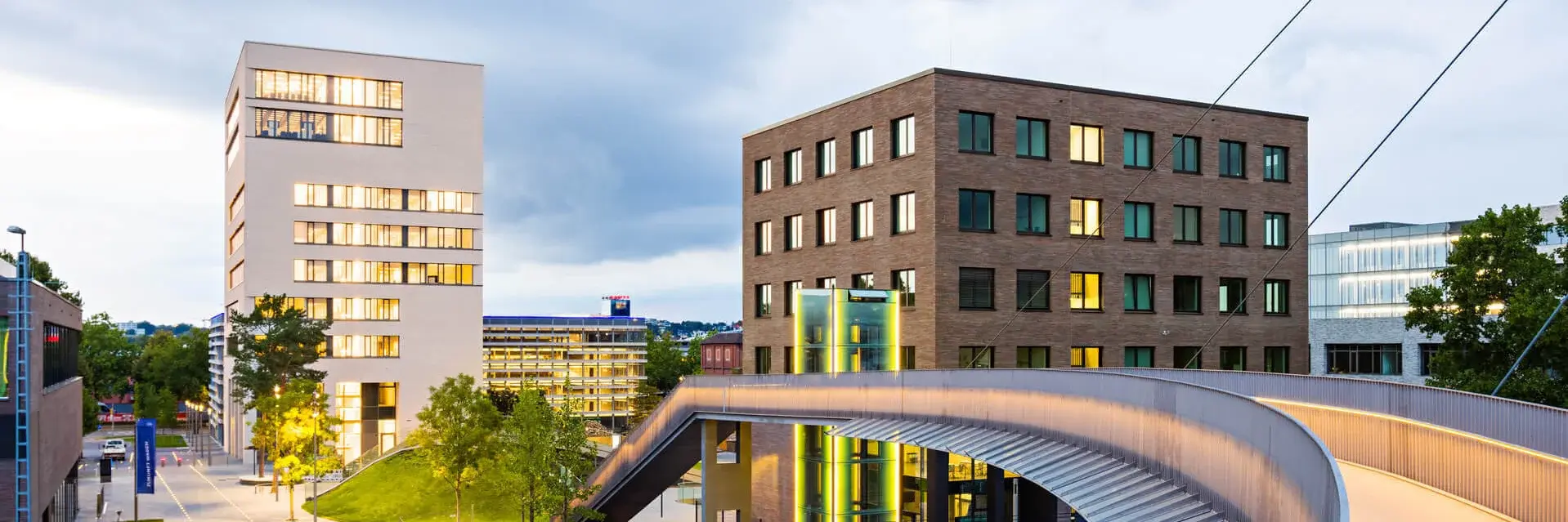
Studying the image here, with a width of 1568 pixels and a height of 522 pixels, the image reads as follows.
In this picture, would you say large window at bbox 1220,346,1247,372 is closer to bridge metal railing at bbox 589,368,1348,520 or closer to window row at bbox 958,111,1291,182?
window row at bbox 958,111,1291,182

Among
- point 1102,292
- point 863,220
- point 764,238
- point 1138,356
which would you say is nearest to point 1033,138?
point 1102,292

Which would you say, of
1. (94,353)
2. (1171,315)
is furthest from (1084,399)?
(94,353)

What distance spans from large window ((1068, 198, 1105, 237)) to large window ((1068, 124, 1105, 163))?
168 centimetres

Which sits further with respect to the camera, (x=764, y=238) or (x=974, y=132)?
(x=764, y=238)

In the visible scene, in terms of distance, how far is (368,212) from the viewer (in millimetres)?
106812

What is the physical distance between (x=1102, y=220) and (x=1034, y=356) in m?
6.28

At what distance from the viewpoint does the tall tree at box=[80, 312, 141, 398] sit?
6088 inches

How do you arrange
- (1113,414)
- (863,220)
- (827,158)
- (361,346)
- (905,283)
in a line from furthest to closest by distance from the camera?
(361,346) → (827,158) → (863,220) → (905,283) → (1113,414)

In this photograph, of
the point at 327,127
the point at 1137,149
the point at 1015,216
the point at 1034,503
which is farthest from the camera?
the point at 327,127

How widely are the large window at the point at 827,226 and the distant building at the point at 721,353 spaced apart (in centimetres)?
9632

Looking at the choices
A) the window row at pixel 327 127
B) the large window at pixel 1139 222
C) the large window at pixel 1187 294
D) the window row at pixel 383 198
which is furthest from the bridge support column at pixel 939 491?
the window row at pixel 327 127

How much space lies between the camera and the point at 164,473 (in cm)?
9369

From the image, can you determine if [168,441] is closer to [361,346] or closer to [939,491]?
[361,346]

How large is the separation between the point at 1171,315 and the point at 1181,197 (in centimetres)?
500
